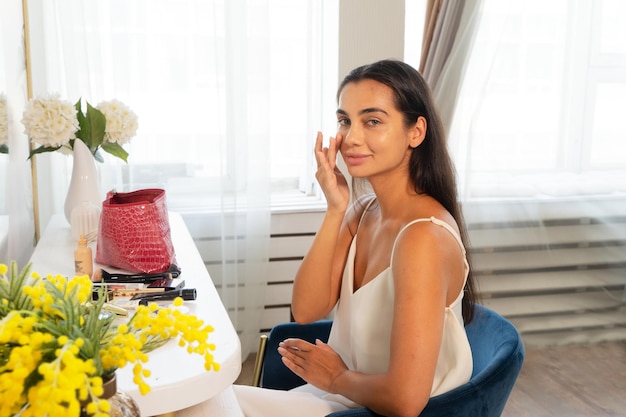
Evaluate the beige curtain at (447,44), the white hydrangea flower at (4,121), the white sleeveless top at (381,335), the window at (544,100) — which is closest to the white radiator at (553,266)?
the window at (544,100)

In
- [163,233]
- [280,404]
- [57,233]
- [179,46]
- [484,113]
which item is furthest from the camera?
[484,113]

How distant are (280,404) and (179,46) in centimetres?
192

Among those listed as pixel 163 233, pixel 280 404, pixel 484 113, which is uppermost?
pixel 484 113

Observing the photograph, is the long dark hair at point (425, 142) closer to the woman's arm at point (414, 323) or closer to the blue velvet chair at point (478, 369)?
the blue velvet chair at point (478, 369)

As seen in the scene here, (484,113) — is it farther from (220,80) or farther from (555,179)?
(220,80)

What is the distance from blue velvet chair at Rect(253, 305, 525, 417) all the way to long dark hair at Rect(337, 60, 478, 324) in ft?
0.25

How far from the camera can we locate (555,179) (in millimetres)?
3443

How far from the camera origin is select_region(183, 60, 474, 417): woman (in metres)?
1.37

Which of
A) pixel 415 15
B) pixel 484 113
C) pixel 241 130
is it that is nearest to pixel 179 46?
pixel 241 130

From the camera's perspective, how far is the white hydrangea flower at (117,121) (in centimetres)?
208

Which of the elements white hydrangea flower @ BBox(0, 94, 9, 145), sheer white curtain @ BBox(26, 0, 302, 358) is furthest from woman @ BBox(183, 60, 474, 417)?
sheer white curtain @ BBox(26, 0, 302, 358)

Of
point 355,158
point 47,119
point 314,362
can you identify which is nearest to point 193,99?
point 47,119

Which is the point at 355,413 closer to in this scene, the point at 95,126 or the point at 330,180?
the point at 330,180

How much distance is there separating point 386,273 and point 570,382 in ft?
6.06
